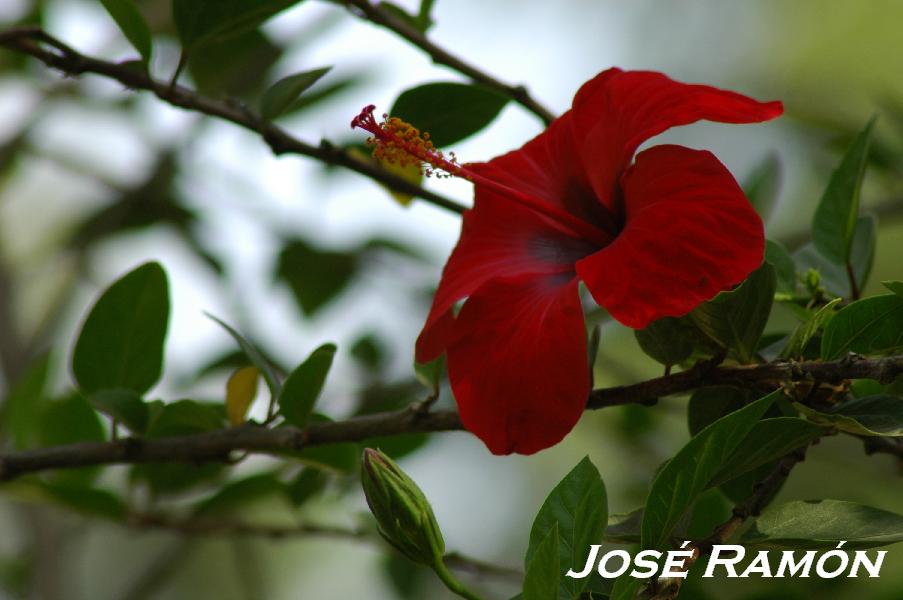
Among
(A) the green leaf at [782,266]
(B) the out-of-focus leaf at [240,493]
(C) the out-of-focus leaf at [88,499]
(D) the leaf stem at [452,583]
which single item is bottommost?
(C) the out-of-focus leaf at [88,499]

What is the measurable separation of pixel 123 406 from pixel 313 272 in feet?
2.86

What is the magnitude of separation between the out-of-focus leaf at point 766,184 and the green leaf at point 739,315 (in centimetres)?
39

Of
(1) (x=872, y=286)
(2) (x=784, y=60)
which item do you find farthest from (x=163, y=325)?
(2) (x=784, y=60)

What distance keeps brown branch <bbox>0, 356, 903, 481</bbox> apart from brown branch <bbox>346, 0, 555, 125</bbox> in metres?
0.29

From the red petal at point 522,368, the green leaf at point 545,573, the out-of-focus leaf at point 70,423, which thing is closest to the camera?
the green leaf at point 545,573

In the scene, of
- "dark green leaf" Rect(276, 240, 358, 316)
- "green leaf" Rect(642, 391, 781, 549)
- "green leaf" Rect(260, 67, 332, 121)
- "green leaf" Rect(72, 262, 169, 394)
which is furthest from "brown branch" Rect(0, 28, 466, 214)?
"dark green leaf" Rect(276, 240, 358, 316)

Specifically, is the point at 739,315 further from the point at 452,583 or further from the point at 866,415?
the point at 452,583

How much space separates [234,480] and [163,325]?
0.26 meters

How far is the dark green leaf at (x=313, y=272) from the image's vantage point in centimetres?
161

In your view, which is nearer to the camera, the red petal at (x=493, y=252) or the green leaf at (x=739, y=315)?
the green leaf at (x=739, y=315)

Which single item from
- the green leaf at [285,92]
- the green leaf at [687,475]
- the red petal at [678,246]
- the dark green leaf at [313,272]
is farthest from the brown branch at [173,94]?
the dark green leaf at [313,272]

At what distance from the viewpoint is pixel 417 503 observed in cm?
62

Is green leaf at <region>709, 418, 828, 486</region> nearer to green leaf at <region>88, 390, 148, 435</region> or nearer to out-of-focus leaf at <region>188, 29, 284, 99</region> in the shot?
green leaf at <region>88, 390, 148, 435</region>

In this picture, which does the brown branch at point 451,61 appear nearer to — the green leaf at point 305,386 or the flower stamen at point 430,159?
the flower stamen at point 430,159
